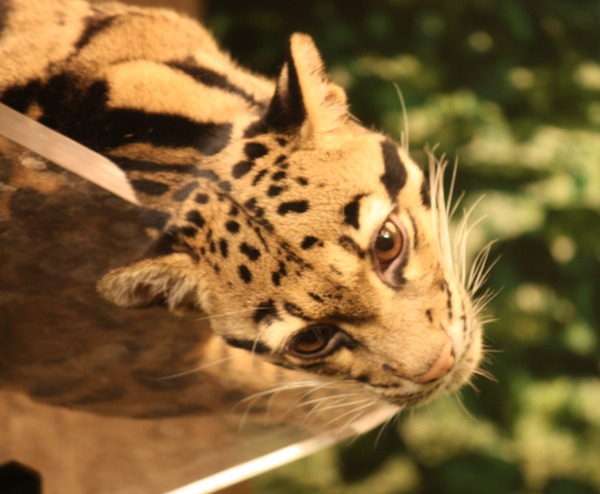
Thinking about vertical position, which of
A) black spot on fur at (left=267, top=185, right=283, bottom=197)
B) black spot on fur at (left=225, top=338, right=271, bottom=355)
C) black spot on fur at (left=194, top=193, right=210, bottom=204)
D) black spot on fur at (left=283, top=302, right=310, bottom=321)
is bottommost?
black spot on fur at (left=225, top=338, right=271, bottom=355)

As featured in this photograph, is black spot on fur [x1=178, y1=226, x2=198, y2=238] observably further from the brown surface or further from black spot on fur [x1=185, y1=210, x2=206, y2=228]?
the brown surface

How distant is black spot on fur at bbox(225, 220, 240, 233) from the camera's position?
64 cm

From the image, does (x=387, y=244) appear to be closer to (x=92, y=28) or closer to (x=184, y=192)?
(x=184, y=192)

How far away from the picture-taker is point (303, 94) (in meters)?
0.66

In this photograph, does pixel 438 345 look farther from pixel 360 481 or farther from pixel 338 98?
pixel 360 481

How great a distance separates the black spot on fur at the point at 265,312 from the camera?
2.17 ft

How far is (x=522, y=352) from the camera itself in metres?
1.52

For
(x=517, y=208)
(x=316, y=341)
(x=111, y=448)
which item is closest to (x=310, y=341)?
(x=316, y=341)

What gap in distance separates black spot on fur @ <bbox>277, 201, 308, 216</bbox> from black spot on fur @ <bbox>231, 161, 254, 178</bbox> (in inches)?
1.7

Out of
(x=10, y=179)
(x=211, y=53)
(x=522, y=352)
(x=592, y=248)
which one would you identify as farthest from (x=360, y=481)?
(x=10, y=179)

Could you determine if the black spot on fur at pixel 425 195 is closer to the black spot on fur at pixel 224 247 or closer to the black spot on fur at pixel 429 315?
the black spot on fur at pixel 429 315

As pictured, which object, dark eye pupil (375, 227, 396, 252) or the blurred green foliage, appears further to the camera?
the blurred green foliage

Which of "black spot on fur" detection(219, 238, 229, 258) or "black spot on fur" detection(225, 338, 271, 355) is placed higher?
"black spot on fur" detection(219, 238, 229, 258)

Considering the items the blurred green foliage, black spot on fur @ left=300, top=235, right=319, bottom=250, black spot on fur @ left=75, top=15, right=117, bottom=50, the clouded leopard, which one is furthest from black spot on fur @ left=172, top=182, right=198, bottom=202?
the blurred green foliage
